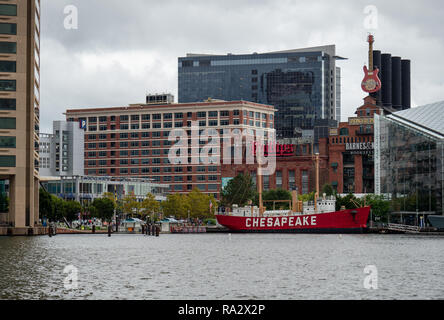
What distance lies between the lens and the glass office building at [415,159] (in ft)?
561

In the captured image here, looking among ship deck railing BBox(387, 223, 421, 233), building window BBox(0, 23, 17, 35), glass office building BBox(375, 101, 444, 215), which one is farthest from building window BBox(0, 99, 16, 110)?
glass office building BBox(375, 101, 444, 215)

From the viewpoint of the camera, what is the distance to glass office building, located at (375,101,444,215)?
171 m

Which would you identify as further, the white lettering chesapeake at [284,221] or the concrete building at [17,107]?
the white lettering chesapeake at [284,221]

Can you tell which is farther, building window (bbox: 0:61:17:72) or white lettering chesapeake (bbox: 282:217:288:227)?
white lettering chesapeake (bbox: 282:217:288:227)

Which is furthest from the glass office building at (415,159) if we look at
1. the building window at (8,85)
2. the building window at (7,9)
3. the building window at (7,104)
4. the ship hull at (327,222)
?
the building window at (7,9)

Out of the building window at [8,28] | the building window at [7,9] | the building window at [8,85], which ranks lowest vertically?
the building window at [8,85]

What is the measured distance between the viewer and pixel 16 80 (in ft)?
457

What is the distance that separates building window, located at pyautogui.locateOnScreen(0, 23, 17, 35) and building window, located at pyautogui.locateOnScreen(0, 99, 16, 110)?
38.8 feet

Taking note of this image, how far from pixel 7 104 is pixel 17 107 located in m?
1.76

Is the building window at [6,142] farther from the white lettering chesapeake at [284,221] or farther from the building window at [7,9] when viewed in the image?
the white lettering chesapeake at [284,221]

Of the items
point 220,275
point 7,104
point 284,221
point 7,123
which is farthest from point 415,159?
point 220,275

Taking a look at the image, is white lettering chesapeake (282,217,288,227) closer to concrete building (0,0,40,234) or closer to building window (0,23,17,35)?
concrete building (0,0,40,234)
